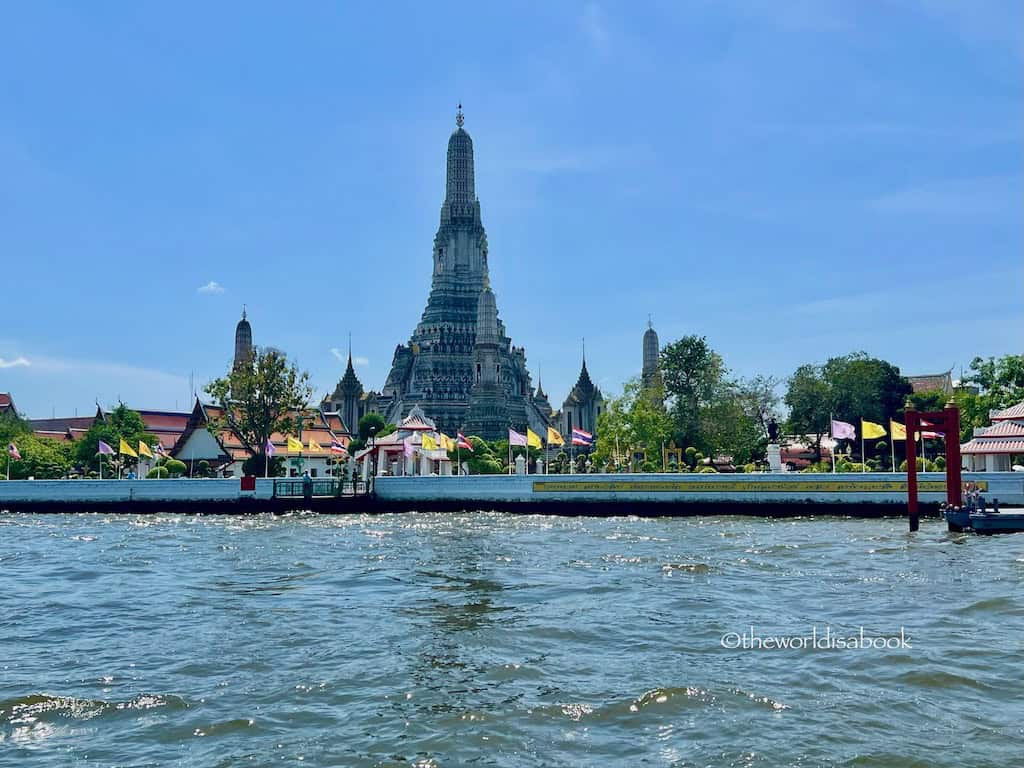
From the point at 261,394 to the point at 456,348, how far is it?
50.0 meters

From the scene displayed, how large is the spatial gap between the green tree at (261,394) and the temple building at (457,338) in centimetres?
4032

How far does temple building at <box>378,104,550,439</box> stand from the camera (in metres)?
102

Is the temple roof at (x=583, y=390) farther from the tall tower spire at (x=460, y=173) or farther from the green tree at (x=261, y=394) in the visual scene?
the green tree at (x=261, y=394)

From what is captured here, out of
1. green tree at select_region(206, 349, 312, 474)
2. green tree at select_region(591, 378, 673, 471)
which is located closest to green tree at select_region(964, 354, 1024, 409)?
green tree at select_region(591, 378, 673, 471)

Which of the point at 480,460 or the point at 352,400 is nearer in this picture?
the point at 480,460

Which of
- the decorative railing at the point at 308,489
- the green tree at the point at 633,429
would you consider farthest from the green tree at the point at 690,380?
the decorative railing at the point at 308,489

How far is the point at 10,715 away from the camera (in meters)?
10.4

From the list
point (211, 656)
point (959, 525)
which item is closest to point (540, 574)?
point (211, 656)

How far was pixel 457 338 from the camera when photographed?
107875 millimetres

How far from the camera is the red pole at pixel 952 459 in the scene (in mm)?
31312

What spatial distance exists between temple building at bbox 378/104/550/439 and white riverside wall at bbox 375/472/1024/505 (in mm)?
52423

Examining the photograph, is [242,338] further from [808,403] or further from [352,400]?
[808,403]

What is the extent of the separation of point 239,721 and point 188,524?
31.8 meters

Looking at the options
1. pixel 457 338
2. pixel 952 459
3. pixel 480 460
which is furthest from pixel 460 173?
pixel 952 459
